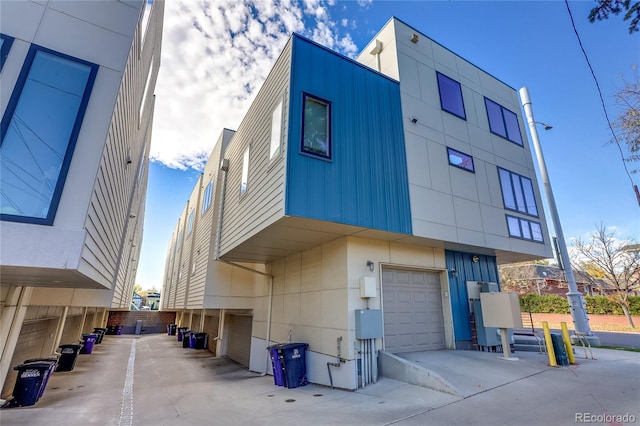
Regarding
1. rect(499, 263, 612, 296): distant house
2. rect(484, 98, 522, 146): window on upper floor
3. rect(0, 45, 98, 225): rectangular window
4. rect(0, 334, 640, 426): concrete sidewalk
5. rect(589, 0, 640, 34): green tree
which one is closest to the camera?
rect(0, 45, 98, 225): rectangular window

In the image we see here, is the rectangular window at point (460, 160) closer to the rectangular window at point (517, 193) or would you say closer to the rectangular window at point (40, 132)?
the rectangular window at point (517, 193)

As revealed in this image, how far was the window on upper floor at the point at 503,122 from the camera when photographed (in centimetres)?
991

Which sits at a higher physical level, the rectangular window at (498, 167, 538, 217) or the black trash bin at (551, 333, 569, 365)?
the rectangular window at (498, 167, 538, 217)

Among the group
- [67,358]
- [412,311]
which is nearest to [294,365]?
[412,311]

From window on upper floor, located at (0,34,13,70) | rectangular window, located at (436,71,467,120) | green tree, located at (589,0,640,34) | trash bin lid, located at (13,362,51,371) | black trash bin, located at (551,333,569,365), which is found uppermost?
rectangular window, located at (436,71,467,120)

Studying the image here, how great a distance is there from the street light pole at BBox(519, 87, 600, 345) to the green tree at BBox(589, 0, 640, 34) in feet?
27.9

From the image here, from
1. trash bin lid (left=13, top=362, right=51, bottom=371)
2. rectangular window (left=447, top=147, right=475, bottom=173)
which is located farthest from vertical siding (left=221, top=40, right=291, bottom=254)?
rectangular window (left=447, top=147, right=475, bottom=173)

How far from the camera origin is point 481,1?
738 cm

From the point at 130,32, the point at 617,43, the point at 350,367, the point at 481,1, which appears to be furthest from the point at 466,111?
the point at 130,32

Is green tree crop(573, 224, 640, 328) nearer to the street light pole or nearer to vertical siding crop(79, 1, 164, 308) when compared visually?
the street light pole

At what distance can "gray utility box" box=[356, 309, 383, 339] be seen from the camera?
5.96m

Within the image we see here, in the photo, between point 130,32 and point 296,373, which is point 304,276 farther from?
point 130,32

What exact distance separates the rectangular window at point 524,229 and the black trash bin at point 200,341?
1540 centimetres

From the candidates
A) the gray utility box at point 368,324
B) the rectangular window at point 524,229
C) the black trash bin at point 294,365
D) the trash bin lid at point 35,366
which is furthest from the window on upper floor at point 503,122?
the trash bin lid at point 35,366
